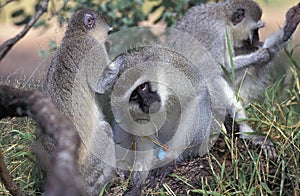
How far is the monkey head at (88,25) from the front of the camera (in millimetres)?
4305

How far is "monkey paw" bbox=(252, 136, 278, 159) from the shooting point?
13.0ft

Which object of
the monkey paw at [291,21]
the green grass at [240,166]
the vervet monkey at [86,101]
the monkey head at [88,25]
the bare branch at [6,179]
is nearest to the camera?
the bare branch at [6,179]

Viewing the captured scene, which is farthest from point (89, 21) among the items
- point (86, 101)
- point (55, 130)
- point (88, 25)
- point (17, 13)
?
point (55, 130)

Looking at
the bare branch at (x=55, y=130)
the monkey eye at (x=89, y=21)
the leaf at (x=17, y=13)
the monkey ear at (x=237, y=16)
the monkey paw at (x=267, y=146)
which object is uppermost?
the bare branch at (x=55, y=130)

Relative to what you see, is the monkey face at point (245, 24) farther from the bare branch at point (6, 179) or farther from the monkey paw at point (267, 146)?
the bare branch at point (6, 179)

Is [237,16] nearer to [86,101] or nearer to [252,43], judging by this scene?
[252,43]

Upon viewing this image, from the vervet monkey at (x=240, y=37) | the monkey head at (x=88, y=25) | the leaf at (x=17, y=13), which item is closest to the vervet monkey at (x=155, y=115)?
the monkey head at (x=88, y=25)

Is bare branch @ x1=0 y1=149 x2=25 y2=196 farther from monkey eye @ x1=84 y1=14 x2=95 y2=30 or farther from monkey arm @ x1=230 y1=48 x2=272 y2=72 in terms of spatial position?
monkey arm @ x1=230 y1=48 x2=272 y2=72

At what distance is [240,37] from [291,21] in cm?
53

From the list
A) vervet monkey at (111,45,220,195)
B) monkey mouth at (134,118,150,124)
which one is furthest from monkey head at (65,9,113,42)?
monkey mouth at (134,118,150,124)

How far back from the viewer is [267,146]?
4023 millimetres

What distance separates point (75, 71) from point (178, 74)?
28.1 inches

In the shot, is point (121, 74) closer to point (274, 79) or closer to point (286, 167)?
point (286, 167)

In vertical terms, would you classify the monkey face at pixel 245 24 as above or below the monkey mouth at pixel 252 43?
above
